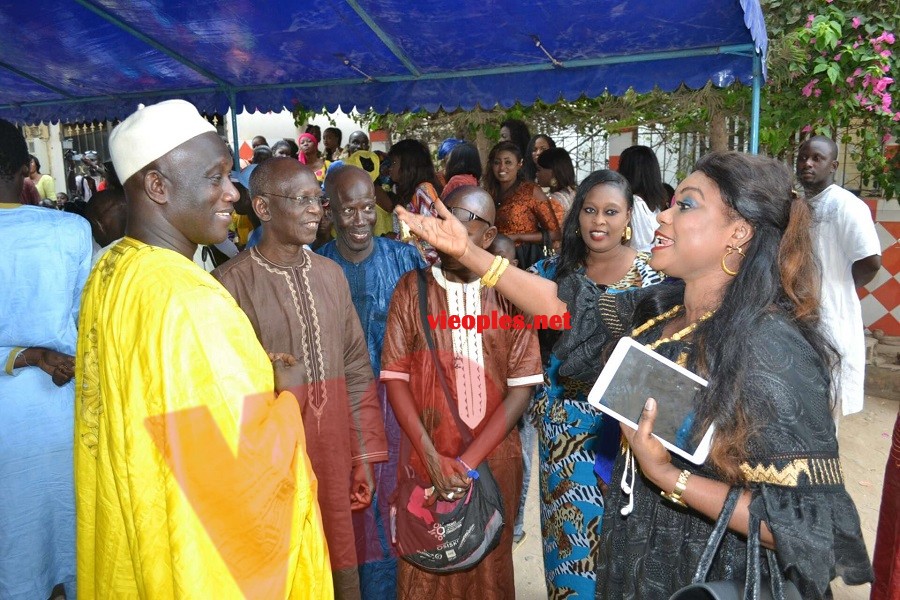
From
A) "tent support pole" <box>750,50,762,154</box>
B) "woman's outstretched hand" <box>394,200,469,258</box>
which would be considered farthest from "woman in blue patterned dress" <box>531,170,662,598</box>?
"tent support pole" <box>750,50,762,154</box>

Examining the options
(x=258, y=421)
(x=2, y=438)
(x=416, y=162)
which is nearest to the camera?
(x=258, y=421)

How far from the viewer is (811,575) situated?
1435 millimetres

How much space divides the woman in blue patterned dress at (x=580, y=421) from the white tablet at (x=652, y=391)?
945mm

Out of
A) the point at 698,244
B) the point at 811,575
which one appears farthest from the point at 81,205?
the point at 811,575

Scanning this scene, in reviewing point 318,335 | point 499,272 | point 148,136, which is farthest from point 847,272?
point 148,136

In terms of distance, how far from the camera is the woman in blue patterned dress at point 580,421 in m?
2.74

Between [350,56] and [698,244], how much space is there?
412 cm

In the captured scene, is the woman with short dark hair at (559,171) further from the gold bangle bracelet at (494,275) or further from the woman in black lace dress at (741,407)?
the woman in black lace dress at (741,407)

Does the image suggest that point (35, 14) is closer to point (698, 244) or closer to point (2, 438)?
point (2, 438)

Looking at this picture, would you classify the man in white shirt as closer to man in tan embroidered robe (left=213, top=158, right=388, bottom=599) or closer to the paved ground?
the paved ground

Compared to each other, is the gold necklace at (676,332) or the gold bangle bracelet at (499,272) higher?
the gold bangle bracelet at (499,272)

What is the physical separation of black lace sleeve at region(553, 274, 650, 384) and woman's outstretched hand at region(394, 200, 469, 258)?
404 millimetres

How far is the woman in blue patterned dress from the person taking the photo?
108 inches

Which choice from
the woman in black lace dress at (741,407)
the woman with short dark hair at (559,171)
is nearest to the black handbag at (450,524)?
the woman in black lace dress at (741,407)
